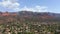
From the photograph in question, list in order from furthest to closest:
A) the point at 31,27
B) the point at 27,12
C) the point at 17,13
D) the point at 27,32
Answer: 1. the point at 27,12
2. the point at 17,13
3. the point at 31,27
4. the point at 27,32

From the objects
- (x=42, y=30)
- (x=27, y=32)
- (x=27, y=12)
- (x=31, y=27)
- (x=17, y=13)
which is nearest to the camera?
(x=27, y=32)

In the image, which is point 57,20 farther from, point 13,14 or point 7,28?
point 13,14

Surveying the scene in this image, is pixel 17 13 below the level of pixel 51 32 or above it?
above

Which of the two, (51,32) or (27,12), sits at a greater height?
(27,12)

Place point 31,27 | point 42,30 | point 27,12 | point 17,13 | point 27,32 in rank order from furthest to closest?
1. point 27,12
2. point 17,13
3. point 31,27
4. point 42,30
5. point 27,32

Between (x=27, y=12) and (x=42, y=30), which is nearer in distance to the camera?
(x=42, y=30)

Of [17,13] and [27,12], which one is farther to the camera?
[27,12]

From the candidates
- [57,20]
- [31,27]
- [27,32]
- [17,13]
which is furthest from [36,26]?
[17,13]

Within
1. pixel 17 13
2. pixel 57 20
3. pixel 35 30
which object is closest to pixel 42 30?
pixel 35 30

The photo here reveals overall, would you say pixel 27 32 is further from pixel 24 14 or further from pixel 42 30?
pixel 24 14
